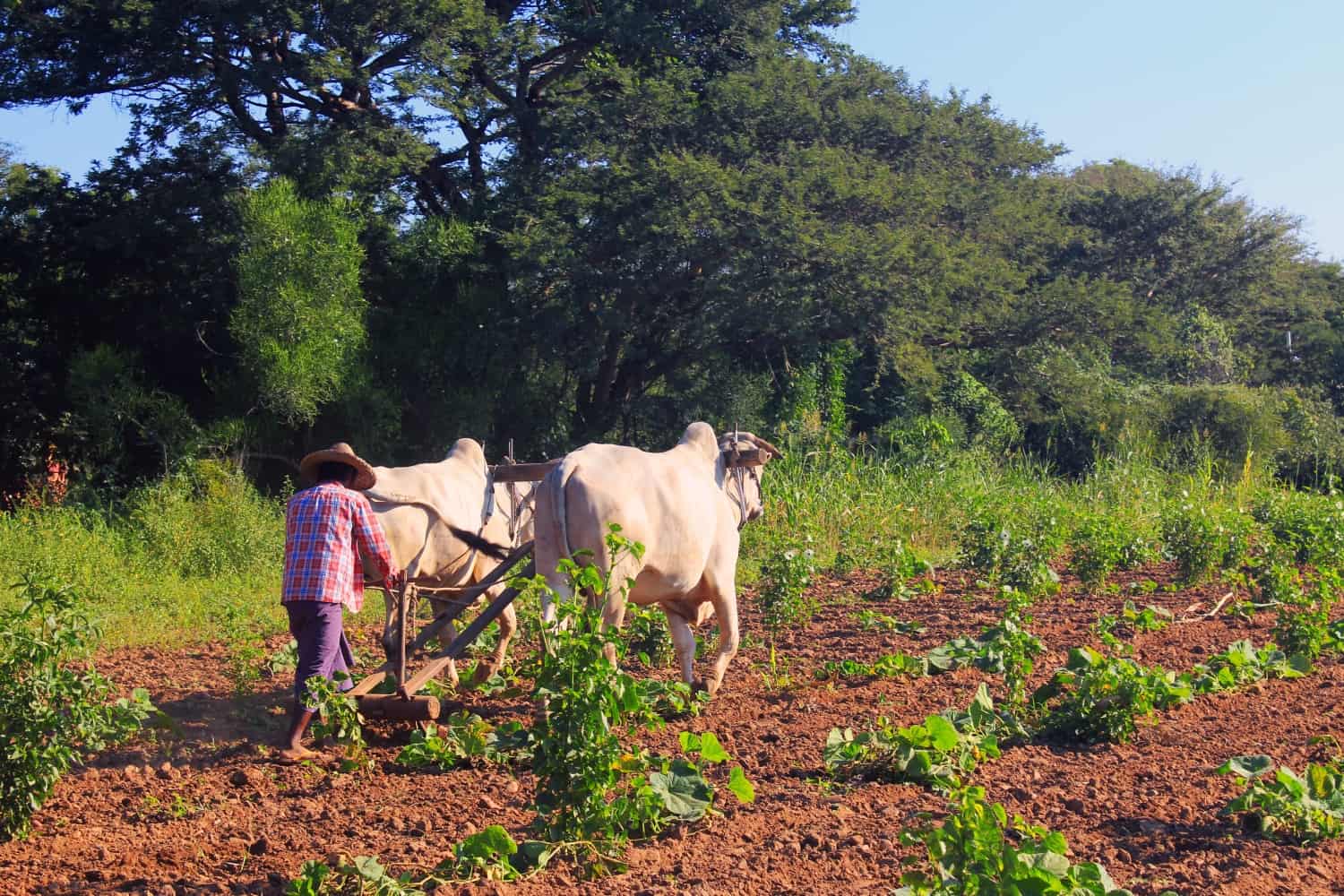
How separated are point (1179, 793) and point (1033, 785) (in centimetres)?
55

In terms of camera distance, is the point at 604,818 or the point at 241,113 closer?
the point at 604,818

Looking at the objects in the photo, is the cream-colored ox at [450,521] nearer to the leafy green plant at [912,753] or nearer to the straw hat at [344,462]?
the straw hat at [344,462]

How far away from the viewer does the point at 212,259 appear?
1625 cm

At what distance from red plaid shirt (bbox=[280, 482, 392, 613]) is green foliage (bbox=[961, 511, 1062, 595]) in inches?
231

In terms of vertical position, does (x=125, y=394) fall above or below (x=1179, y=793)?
above

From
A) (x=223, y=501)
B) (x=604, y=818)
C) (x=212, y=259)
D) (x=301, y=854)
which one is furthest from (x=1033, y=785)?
(x=212, y=259)

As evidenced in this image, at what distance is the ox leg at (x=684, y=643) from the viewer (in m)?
7.40

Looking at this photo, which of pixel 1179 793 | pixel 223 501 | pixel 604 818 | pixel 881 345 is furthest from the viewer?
pixel 881 345

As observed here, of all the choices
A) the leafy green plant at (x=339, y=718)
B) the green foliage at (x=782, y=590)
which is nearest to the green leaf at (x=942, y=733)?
the leafy green plant at (x=339, y=718)

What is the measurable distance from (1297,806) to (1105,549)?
20.6 feet

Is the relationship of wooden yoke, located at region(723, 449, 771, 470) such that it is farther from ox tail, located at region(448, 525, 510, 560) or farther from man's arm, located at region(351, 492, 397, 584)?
man's arm, located at region(351, 492, 397, 584)

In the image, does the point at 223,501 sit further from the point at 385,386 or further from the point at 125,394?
the point at 385,386

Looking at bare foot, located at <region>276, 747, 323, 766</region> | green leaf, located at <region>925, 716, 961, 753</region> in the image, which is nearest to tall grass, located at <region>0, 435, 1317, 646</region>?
bare foot, located at <region>276, 747, 323, 766</region>

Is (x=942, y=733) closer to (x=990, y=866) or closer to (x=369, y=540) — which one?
(x=990, y=866)
